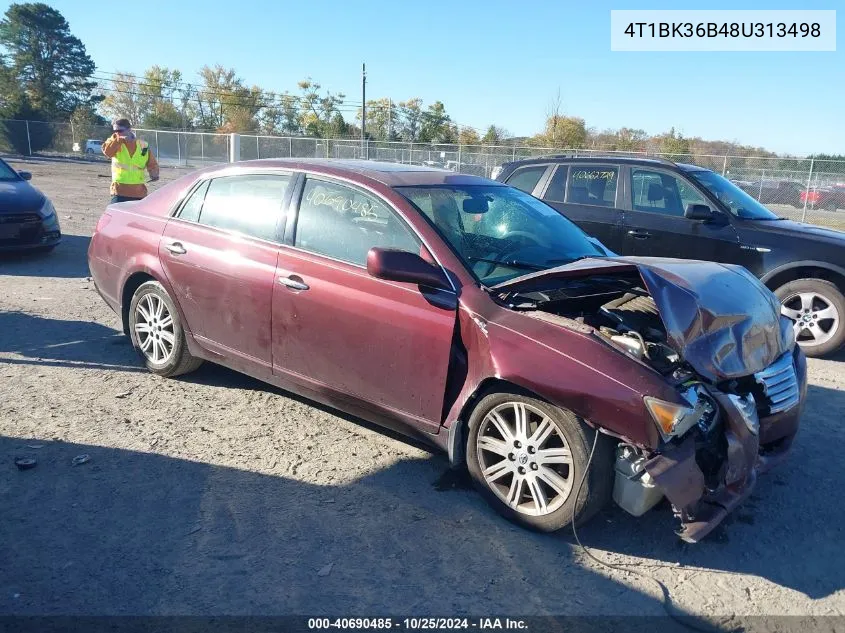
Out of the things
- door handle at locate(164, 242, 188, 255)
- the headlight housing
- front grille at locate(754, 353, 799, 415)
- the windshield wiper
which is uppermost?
the windshield wiper

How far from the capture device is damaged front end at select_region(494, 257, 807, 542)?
9.71 feet

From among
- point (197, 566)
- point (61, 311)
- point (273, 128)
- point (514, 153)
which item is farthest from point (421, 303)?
point (273, 128)

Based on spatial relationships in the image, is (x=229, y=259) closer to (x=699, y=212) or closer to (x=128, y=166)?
(x=699, y=212)

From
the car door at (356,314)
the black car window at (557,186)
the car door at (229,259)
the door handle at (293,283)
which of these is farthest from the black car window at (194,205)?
the black car window at (557,186)

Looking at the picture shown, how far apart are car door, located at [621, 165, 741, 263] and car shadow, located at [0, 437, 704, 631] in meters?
4.61

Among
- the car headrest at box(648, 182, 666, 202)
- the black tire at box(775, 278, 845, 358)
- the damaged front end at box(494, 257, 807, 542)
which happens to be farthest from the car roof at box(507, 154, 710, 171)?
the damaged front end at box(494, 257, 807, 542)

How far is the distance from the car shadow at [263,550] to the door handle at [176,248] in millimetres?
1580

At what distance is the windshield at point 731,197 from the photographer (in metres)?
7.07

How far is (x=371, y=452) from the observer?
406 cm

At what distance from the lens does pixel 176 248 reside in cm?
482

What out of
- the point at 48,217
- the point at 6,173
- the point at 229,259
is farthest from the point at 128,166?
the point at 229,259

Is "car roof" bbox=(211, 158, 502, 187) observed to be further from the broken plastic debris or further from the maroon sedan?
the broken plastic debris

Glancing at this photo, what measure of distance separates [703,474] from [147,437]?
125 inches

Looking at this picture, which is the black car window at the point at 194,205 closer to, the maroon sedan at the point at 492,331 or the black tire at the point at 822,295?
the maroon sedan at the point at 492,331
